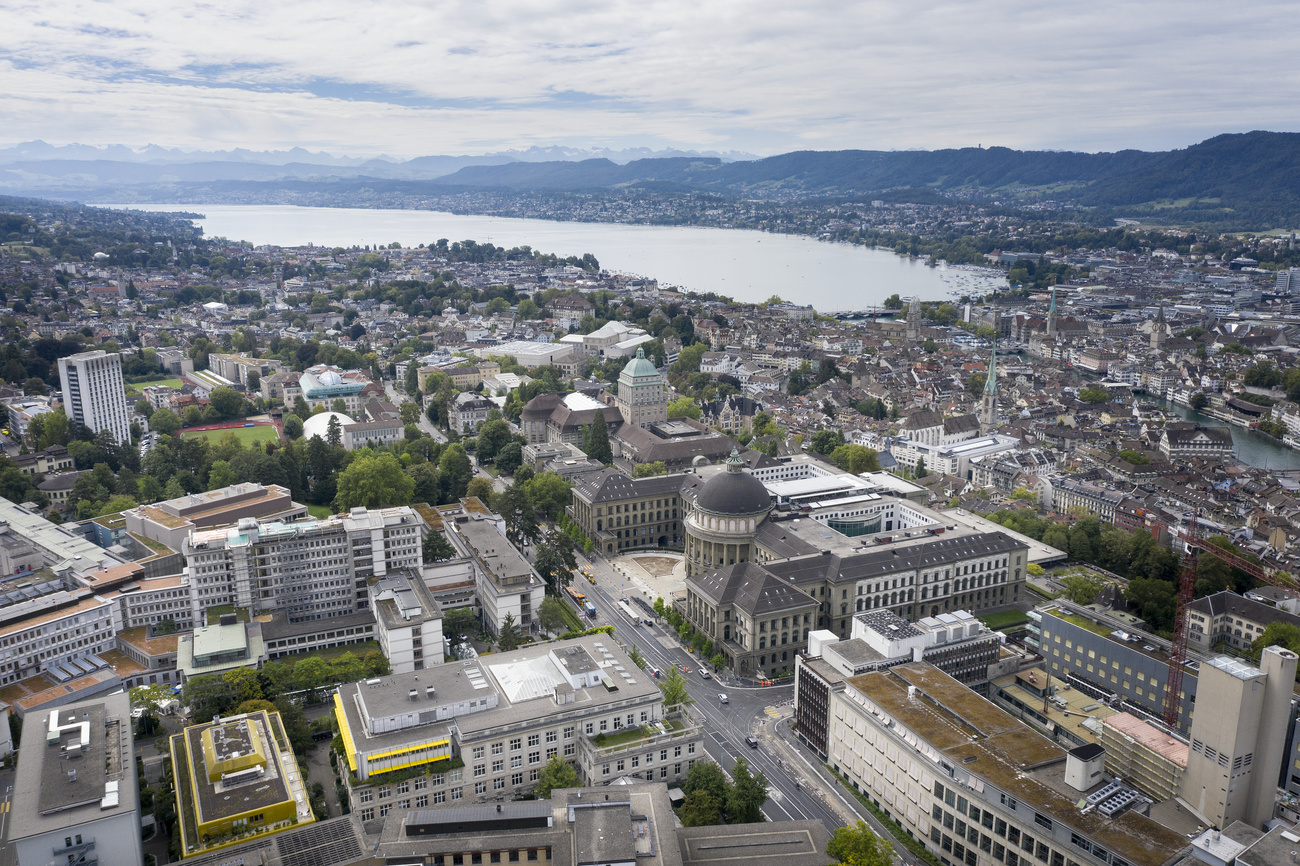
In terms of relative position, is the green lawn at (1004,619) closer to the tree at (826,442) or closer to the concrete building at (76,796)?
the tree at (826,442)

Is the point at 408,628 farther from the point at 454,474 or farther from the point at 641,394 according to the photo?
the point at 641,394

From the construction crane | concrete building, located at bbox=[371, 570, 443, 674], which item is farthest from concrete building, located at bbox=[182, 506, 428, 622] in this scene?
the construction crane

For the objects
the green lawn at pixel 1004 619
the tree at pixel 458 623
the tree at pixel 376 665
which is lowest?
the green lawn at pixel 1004 619

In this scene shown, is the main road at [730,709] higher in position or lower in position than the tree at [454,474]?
lower

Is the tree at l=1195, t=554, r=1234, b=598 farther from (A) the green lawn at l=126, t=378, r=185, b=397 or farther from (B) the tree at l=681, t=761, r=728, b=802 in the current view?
(A) the green lawn at l=126, t=378, r=185, b=397

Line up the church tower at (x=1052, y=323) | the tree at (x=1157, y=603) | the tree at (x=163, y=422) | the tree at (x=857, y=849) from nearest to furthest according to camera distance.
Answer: the tree at (x=857, y=849) → the tree at (x=1157, y=603) → the tree at (x=163, y=422) → the church tower at (x=1052, y=323)

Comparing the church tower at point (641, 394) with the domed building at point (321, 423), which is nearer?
the domed building at point (321, 423)

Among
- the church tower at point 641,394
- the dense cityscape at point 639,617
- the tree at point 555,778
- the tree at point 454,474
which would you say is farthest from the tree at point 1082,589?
the church tower at point 641,394

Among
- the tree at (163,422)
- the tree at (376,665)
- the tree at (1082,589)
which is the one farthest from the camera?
the tree at (163,422)
